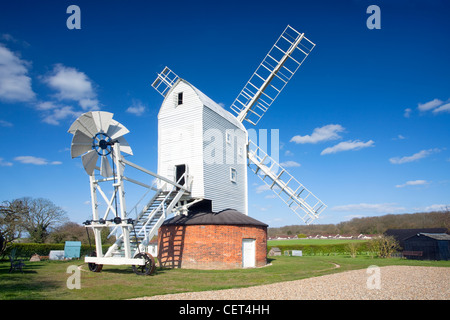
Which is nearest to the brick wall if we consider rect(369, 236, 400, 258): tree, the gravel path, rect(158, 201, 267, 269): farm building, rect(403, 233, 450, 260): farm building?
rect(158, 201, 267, 269): farm building

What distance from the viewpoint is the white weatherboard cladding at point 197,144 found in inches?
798

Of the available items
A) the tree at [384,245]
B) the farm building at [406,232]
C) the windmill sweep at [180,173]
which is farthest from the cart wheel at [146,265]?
the farm building at [406,232]

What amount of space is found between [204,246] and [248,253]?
3.16m

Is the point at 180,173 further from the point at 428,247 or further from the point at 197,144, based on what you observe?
the point at 428,247

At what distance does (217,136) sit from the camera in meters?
21.9

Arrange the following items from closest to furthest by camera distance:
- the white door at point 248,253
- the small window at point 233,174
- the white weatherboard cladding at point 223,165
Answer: the white door at point 248,253 < the white weatherboard cladding at point 223,165 < the small window at point 233,174

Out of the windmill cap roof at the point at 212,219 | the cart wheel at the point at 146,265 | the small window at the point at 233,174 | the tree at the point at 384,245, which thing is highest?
the small window at the point at 233,174

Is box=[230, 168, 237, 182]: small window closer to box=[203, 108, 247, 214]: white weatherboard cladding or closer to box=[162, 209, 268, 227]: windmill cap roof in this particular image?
box=[203, 108, 247, 214]: white weatherboard cladding

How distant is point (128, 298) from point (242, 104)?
66.6 ft

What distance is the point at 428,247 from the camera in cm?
2888

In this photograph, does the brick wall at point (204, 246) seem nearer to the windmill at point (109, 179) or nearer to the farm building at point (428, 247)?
the windmill at point (109, 179)

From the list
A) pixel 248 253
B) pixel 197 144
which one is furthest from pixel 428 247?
pixel 197 144
